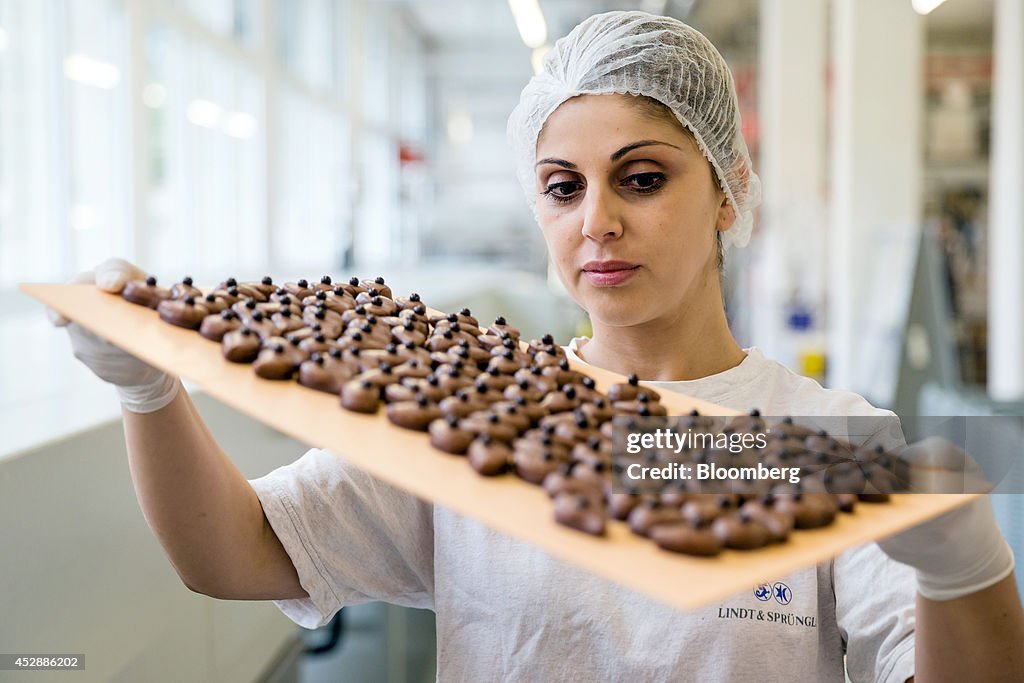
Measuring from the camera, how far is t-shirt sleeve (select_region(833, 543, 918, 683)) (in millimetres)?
1125

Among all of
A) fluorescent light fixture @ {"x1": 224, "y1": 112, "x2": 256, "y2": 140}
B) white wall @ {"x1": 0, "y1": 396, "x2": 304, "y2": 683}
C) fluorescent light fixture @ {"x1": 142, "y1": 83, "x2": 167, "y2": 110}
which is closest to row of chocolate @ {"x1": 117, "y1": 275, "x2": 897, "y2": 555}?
white wall @ {"x1": 0, "y1": 396, "x2": 304, "y2": 683}

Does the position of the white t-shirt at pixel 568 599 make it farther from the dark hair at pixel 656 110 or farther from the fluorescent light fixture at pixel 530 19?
the fluorescent light fixture at pixel 530 19

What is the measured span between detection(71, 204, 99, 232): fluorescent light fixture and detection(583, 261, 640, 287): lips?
12.0 feet

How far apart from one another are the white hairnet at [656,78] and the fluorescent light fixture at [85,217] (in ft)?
11.5

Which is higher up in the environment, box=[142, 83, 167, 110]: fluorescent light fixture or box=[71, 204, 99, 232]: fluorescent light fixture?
box=[142, 83, 167, 110]: fluorescent light fixture

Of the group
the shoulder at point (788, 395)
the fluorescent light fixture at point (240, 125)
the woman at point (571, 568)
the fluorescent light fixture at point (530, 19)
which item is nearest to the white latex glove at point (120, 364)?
the woman at point (571, 568)

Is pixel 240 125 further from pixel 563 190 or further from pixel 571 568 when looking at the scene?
pixel 571 568

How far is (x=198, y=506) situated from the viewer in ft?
3.59

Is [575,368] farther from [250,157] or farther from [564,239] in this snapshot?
[250,157]

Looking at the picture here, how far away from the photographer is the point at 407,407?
88 cm

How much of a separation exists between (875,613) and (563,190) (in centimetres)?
72

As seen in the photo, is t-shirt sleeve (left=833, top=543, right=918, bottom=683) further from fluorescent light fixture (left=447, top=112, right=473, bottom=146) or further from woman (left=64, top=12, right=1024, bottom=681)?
fluorescent light fixture (left=447, top=112, right=473, bottom=146)

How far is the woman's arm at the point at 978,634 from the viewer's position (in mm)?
982

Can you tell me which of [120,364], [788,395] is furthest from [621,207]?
[120,364]
